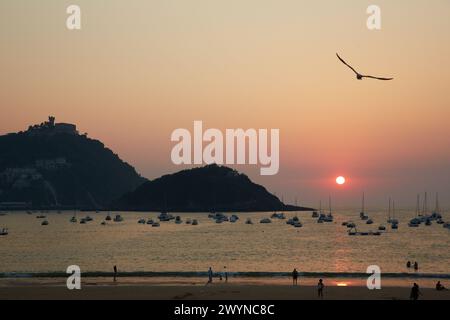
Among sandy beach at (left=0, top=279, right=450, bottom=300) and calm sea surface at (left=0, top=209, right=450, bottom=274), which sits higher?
sandy beach at (left=0, top=279, right=450, bottom=300)

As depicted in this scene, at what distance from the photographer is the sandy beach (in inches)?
1767

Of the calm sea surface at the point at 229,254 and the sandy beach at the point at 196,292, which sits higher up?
the sandy beach at the point at 196,292

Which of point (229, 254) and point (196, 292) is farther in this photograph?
point (229, 254)

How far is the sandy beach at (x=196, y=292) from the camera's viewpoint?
4488cm

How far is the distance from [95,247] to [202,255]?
24114 mm

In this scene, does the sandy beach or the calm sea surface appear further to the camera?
the calm sea surface

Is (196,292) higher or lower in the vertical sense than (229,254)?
higher

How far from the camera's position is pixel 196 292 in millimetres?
47719

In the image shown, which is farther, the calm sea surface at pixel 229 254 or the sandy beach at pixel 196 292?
the calm sea surface at pixel 229 254

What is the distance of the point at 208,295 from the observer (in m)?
45.6
